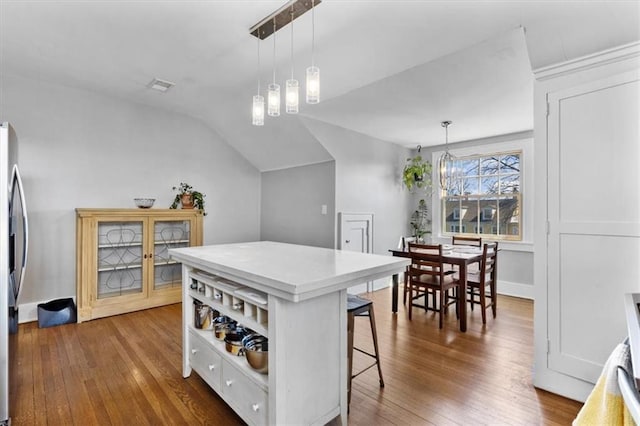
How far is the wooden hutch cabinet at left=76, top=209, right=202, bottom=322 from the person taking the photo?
3.32 meters

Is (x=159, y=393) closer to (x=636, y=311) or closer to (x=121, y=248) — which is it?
(x=121, y=248)

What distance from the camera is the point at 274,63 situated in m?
2.66

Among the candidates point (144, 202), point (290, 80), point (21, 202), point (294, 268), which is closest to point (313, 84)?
point (290, 80)

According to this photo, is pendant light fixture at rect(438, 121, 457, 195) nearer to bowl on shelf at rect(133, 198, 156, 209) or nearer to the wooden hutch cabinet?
the wooden hutch cabinet

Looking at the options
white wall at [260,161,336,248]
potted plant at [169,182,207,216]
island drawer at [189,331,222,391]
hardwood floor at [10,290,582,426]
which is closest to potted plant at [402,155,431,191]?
white wall at [260,161,336,248]

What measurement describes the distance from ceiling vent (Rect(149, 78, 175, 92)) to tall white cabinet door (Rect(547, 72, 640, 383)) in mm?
3267

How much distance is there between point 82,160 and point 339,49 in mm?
3090

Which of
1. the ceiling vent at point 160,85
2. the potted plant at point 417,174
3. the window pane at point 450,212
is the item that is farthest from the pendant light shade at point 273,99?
the window pane at point 450,212

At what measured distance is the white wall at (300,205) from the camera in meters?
4.24

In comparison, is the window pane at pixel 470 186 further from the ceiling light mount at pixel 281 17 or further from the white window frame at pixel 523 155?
the ceiling light mount at pixel 281 17

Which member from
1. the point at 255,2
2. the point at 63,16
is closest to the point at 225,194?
the point at 63,16

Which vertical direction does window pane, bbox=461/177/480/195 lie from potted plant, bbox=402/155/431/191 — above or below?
below

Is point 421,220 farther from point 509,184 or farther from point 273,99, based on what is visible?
point 273,99

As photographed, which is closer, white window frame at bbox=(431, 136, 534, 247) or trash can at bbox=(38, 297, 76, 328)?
trash can at bbox=(38, 297, 76, 328)
